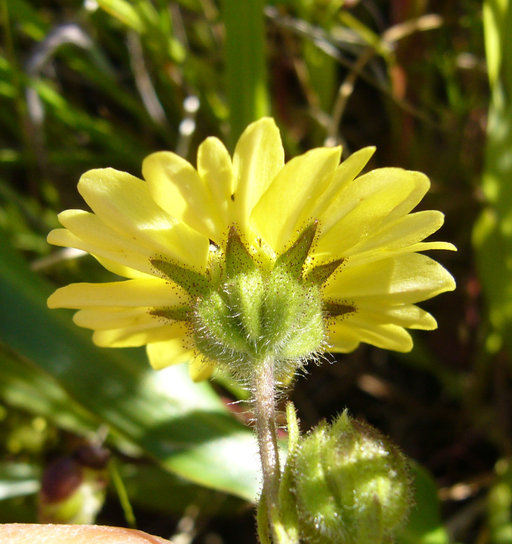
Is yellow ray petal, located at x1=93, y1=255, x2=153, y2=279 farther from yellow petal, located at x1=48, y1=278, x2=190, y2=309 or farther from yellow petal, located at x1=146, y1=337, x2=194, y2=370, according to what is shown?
yellow petal, located at x1=146, y1=337, x2=194, y2=370

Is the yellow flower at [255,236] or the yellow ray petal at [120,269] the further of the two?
the yellow ray petal at [120,269]

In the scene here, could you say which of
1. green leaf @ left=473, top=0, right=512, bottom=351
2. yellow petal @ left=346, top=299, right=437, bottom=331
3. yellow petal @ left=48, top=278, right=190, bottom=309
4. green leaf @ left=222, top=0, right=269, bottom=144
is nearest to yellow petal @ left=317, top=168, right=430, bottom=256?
yellow petal @ left=346, top=299, right=437, bottom=331

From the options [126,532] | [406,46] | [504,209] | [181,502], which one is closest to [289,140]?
[406,46]

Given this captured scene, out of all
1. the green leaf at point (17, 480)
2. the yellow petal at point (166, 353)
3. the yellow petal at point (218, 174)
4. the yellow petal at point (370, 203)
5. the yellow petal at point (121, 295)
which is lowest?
the green leaf at point (17, 480)

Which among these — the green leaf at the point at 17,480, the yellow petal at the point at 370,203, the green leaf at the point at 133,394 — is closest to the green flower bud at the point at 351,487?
the yellow petal at the point at 370,203

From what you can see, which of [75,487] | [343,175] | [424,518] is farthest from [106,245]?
[424,518]

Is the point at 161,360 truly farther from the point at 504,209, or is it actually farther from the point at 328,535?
the point at 504,209

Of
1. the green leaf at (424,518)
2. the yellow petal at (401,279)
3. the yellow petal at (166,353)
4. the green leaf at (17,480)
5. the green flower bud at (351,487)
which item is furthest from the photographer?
the green leaf at (17,480)

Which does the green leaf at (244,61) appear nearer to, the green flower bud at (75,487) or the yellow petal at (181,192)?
the yellow petal at (181,192)
